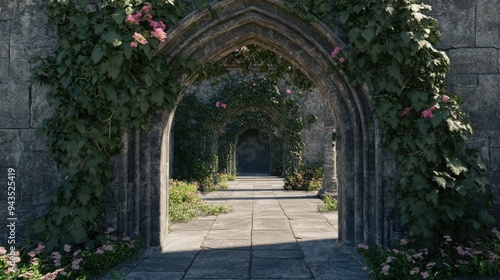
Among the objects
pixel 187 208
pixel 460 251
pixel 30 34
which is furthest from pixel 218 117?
pixel 460 251

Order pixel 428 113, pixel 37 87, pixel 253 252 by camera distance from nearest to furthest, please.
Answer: pixel 428 113 → pixel 37 87 → pixel 253 252

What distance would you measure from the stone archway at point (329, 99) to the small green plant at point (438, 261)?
1.64ft

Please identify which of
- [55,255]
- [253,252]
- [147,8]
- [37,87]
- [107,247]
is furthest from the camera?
[253,252]

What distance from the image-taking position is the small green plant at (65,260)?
116 inches

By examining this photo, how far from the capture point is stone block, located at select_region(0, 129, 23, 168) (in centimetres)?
382

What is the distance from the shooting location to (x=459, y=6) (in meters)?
3.84

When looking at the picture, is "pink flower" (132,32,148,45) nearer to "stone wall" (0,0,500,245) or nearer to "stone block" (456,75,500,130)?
"stone wall" (0,0,500,245)

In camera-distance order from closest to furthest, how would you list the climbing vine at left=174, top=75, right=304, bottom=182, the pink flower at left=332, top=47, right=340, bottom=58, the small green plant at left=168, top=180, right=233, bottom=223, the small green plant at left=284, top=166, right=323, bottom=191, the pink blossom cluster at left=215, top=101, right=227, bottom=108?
the pink flower at left=332, top=47, right=340, bottom=58
the small green plant at left=168, top=180, right=233, bottom=223
the small green plant at left=284, top=166, right=323, bottom=191
the pink blossom cluster at left=215, top=101, right=227, bottom=108
the climbing vine at left=174, top=75, right=304, bottom=182

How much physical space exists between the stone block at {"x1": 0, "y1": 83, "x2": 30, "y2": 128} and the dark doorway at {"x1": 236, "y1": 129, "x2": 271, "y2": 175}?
66.4 feet

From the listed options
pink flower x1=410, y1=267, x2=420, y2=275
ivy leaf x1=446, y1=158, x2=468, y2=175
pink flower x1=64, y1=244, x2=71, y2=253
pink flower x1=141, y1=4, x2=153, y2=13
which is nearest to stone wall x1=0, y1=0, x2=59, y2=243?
pink flower x1=64, y1=244, x2=71, y2=253

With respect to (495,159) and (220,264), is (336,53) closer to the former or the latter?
(495,159)

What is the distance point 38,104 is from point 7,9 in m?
0.96

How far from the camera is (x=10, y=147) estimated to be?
3830 mm

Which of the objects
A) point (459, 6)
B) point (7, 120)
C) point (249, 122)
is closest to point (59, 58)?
point (7, 120)
